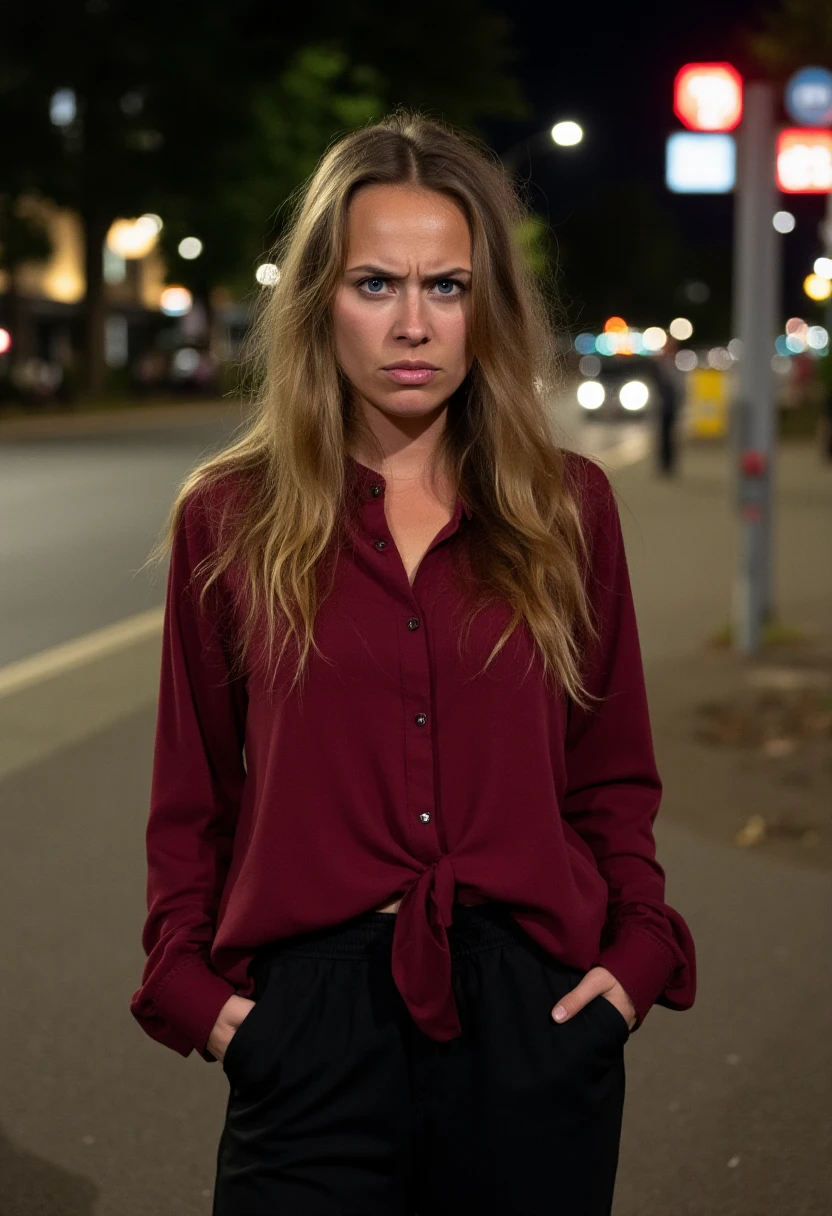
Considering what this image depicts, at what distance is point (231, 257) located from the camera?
53.5m

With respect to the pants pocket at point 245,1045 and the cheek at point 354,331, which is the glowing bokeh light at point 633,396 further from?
the pants pocket at point 245,1045

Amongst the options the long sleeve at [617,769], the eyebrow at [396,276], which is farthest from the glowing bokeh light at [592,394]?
the eyebrow at [396,276]

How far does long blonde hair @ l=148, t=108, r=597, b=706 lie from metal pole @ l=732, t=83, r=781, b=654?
783cm

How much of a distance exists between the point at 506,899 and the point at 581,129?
43.8 meters

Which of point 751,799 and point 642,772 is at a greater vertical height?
point 642,772

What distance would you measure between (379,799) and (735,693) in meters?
6.90

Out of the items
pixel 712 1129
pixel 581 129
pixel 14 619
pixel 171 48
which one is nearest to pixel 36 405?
pixel 171 48

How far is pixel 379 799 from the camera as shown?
2.28 m

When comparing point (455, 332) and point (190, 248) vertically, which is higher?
point (190, 248)

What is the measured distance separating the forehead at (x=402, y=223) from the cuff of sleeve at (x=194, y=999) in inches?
37.2

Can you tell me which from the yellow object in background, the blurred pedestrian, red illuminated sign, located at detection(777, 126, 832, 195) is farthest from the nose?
the yellow object in background

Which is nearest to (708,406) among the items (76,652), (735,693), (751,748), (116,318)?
(76,652)

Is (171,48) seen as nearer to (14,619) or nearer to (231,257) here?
(231,257)

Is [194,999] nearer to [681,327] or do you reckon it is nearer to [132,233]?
[132,233]
